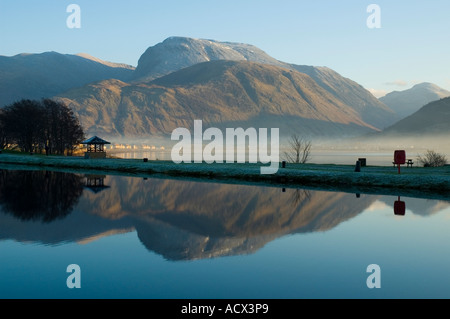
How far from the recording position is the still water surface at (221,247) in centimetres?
1017

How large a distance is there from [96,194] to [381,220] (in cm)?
1797

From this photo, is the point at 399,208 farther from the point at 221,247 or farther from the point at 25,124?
the point at 25,124

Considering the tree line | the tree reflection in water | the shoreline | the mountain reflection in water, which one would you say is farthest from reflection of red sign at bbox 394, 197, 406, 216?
the tree line

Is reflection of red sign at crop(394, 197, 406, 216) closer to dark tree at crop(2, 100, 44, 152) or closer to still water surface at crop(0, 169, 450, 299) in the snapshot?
still water surface at crop(0, 169, 450, 299)

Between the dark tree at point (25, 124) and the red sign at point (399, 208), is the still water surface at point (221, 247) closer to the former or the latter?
the red sign at point (399, 208)

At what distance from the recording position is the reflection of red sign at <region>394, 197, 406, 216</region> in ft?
72.8

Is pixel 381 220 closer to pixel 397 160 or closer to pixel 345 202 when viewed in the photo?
pixel 345 202

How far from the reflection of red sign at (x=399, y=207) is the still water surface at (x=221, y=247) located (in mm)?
54

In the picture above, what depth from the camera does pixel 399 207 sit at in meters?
24.0

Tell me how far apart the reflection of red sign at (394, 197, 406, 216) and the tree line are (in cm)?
8919

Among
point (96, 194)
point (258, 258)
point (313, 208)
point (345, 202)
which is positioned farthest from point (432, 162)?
point (258, 258)

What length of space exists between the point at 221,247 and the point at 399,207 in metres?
13.9

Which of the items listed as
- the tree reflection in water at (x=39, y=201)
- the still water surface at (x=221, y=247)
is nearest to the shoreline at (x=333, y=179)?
the still water surface at (x=221, y=247)
